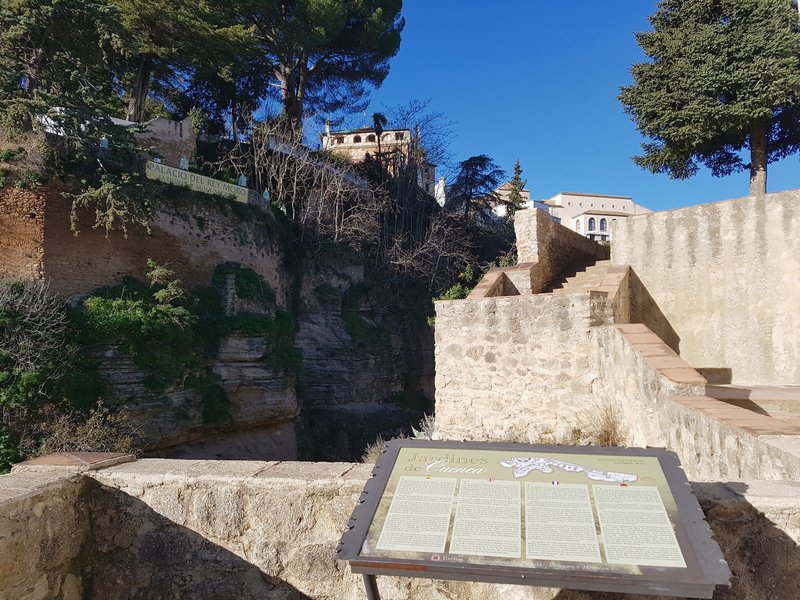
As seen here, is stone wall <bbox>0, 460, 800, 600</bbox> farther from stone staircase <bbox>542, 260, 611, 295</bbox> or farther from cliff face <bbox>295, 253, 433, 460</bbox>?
cliff face <bbox>295, 253, 433, 460</bbox>

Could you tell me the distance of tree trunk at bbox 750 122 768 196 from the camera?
13617 millimetres

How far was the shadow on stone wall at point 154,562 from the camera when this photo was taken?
243cm

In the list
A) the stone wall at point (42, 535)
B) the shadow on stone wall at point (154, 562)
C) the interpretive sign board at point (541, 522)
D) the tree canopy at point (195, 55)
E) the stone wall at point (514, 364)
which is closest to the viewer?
the interpretive sign board at point (541, 522)

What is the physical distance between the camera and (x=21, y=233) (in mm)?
11578

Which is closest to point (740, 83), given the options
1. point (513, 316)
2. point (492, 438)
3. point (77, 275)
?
point (513, 316)

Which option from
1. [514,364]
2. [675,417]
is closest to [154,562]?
[675,417]

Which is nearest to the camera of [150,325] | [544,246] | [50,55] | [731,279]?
[731,279]

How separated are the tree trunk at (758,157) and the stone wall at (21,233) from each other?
59.1 feet

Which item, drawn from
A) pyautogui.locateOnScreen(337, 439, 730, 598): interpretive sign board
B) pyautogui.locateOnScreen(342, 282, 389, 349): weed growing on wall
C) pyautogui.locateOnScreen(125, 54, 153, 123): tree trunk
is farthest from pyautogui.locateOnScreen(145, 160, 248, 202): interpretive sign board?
pyautogui.locateOnScreen(337, 439, 730, 598): interpretive sign board

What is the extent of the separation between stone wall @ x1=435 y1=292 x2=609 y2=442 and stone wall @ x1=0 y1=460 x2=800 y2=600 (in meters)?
4.52

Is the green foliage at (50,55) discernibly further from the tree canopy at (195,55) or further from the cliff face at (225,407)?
the cliff face at (225,407)

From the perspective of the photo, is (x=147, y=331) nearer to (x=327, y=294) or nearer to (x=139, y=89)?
(x=327, y=294)

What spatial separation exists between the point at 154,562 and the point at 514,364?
5638 millimetres

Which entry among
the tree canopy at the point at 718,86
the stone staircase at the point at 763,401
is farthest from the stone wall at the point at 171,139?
the stone staircase at the point at 763,401
